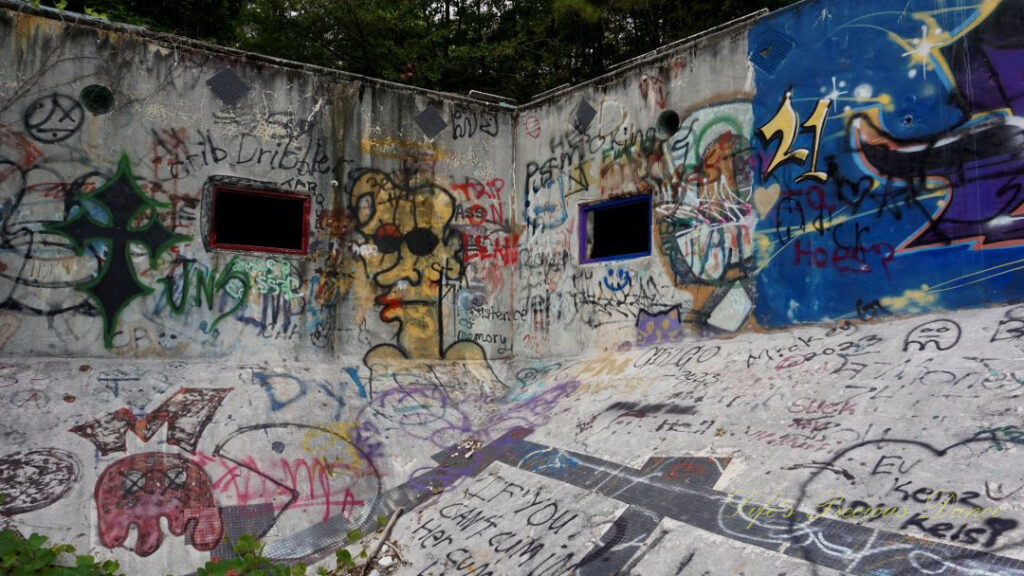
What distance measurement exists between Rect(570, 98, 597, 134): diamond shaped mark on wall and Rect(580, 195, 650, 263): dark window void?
3.53ft

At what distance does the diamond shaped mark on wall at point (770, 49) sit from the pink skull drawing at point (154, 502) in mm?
6953

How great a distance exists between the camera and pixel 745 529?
14.4 ft

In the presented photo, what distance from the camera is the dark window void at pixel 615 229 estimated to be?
8.76m

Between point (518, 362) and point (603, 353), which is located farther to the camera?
point (518, 362)

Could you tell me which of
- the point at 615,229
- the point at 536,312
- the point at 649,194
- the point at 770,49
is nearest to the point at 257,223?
the point at 536,312

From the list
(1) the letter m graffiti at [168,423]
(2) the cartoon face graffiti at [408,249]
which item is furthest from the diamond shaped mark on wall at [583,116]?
(1) the letter m graffiti at [168,423]

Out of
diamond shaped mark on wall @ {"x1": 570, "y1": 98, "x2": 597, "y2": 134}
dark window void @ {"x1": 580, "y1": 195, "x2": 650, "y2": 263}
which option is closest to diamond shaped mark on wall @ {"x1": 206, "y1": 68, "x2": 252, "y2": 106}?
diamond shaped mark on wall @ {"x1": 570, "y1": 98, "x2": 597, "y2": 134}

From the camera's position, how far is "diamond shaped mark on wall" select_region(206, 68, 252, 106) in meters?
8.09

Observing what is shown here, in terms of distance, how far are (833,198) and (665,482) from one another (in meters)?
3.30

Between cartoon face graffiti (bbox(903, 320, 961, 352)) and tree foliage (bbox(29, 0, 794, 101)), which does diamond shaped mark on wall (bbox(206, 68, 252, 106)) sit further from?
cartoon face graffiti (bbox(903, 320, 961, 352))

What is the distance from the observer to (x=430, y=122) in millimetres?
9375

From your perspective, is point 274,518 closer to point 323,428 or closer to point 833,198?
point 323,428

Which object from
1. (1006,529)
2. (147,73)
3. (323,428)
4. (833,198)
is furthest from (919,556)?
(147,73)

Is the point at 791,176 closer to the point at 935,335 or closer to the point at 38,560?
the point at 935,335
